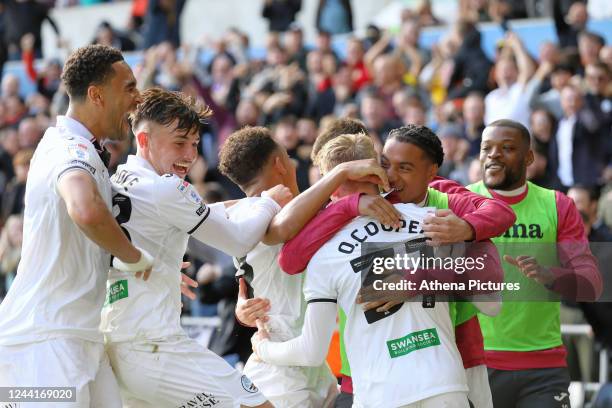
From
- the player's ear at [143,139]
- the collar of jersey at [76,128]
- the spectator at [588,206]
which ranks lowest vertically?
the spectator at [588,206]

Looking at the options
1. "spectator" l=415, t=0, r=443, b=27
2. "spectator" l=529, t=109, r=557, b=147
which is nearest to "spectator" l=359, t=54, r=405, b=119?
"spectator" l=415, t=0, r=443, b=27

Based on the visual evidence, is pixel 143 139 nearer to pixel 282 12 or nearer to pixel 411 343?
pixel 411 343

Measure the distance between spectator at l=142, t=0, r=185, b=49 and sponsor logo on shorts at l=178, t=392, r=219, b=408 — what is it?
14.4 m

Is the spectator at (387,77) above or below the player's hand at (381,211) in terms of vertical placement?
below

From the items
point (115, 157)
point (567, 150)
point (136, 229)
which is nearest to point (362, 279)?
point (136, 229)

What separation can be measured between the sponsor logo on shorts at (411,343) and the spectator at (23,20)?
16.9m

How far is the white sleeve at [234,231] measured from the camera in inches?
204

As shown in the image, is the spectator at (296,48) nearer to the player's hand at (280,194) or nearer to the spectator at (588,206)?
the spectator at (588,206)

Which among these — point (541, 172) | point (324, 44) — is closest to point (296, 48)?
point (324, 44)

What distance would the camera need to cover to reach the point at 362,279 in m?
4.83

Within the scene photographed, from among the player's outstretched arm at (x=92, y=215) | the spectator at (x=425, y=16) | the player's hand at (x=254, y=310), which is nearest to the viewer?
the player's outstretched arm at (x=92, y=215)

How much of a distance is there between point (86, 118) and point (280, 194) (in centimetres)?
106

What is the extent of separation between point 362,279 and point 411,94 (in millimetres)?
8345

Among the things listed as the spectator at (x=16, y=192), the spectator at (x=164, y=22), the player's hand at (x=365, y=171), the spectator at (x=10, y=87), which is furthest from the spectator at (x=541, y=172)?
the spectator at (x=10, y=87)
